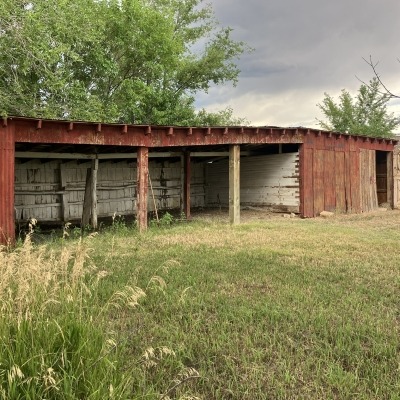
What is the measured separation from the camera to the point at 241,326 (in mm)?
4031

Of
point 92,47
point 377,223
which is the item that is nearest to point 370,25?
point 377,223

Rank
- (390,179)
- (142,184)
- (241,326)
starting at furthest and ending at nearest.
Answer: (390,179), (142,184), (241,326)

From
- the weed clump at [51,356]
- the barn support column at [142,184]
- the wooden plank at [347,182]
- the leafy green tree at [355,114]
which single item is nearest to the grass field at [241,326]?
the weed clump at [51,356]

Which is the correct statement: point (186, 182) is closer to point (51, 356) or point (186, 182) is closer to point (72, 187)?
point (72, 187)

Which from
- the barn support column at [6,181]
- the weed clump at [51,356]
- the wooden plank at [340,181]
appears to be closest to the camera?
the weed clump at [51,356]

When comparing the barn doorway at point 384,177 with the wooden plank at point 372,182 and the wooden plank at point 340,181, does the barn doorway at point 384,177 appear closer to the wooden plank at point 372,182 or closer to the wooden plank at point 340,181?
the wooden plank at point 372,182

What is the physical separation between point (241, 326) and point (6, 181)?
272 inches

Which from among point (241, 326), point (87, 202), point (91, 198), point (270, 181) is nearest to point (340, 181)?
point (270, 181)

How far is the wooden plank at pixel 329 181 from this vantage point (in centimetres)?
1598

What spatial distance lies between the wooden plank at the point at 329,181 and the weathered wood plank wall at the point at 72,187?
277 inches

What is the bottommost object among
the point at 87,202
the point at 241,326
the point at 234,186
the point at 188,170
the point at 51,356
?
the point at 241,326

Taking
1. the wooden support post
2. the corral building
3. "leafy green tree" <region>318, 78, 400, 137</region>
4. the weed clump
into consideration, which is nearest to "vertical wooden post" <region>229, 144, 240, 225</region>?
the corral building

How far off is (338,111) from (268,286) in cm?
3498

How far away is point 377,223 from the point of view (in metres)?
13.3
